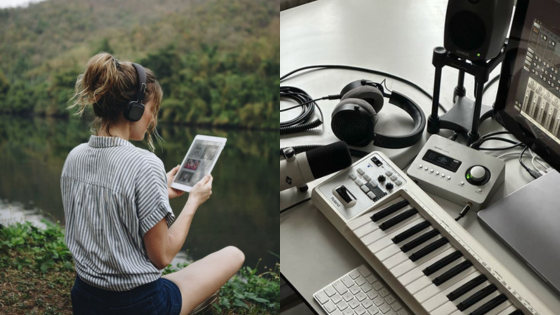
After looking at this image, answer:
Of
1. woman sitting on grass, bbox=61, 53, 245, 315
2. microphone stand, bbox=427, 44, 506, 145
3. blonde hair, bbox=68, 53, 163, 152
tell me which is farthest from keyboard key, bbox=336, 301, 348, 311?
microphone stand, bbox=427, 44, 506, 145

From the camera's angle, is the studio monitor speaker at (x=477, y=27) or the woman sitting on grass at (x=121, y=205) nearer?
the woman sitting on grass at (x=121, y=205)

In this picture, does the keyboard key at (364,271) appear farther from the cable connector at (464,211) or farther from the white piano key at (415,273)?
the cable connector at (464,211)

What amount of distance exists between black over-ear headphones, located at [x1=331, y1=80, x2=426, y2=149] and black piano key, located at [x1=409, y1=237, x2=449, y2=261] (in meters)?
0.33

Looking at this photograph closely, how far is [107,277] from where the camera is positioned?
1.05m

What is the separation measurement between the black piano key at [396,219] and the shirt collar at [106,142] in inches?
19.2

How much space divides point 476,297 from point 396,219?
20 centimetres

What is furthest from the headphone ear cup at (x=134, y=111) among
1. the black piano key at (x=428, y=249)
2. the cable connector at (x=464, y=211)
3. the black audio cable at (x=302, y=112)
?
the cable connector at (x=464, y=211)

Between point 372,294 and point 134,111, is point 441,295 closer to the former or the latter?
point 372,294

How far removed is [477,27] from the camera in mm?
1211

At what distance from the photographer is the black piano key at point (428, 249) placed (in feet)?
3.39

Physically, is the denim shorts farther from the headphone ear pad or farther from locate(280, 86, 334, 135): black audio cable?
the headphone ear pad

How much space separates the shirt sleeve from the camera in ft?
3.22

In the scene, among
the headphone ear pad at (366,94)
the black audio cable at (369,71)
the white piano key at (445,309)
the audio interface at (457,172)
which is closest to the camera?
the white piano key at (445,309)

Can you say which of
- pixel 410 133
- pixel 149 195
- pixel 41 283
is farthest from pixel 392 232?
pixel 41 283
